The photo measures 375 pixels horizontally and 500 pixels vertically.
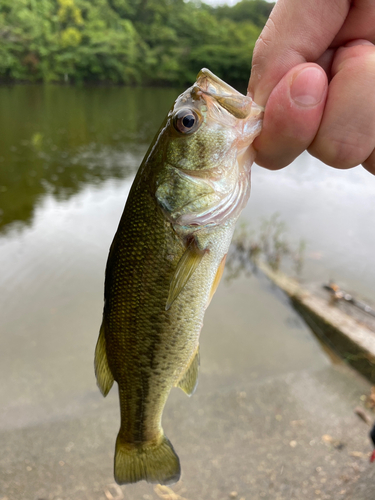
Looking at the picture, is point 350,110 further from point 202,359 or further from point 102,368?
point 202,359

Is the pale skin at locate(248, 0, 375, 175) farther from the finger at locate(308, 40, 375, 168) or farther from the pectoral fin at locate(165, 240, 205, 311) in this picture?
the pectoral fin at locate(165, 240, 205, 311)

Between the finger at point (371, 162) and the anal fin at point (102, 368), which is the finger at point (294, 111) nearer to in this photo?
the finger at point (371, 162)

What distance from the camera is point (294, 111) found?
1304mm

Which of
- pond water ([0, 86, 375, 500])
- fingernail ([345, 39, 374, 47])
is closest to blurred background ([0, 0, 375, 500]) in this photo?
pond water ([0, 86, 375, 500])

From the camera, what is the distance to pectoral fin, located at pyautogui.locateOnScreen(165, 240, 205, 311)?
1.43m

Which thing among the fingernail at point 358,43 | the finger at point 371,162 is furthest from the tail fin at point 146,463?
the fingernail at point 358,43

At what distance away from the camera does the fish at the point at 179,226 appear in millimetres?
1440

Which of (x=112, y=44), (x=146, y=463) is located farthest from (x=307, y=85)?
(x=112, y=44)

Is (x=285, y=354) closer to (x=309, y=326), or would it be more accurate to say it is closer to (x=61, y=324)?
(x=309, y=326)

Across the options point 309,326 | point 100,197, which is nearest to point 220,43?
point 100,197

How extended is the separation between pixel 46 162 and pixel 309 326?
1276 cm

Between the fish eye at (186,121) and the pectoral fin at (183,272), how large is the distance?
0.49 m

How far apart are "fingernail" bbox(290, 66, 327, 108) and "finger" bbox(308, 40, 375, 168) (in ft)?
0.28

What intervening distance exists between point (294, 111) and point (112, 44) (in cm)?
5838
